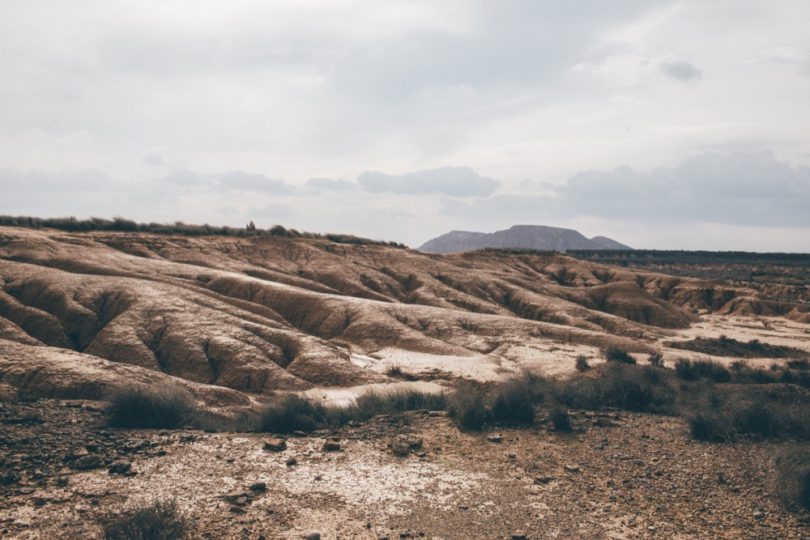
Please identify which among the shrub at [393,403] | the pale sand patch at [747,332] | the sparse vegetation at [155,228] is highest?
the sparse vegetation at [155,228]

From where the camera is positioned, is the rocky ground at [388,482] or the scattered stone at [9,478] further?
the scattered stone at [9,478]

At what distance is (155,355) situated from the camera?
19.6 metres

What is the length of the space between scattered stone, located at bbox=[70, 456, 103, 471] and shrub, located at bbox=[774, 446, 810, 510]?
10670 millimetres

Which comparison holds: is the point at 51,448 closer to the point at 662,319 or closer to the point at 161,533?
the point at 161,533

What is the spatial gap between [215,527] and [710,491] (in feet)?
24.7

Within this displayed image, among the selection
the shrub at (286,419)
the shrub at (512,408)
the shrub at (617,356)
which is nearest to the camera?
the shrub at (286,419)

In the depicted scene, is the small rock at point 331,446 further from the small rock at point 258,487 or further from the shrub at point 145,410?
the shrub at point 145,410

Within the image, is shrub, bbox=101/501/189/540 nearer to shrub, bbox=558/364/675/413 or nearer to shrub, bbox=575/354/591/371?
shrub, bbox=558/364/675/413

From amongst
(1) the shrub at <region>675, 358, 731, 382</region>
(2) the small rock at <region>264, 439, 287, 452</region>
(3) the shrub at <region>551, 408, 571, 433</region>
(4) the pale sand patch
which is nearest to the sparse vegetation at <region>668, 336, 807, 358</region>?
(4) the pale sand patch

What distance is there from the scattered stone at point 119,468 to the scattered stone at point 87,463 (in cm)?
25

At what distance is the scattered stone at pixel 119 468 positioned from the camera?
830 centimetres

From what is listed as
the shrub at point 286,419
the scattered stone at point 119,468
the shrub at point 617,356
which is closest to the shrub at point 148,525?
the scattered stone at point 119,468

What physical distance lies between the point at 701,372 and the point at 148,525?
21077 mm

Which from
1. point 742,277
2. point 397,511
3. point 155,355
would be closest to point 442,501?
point 397,511
